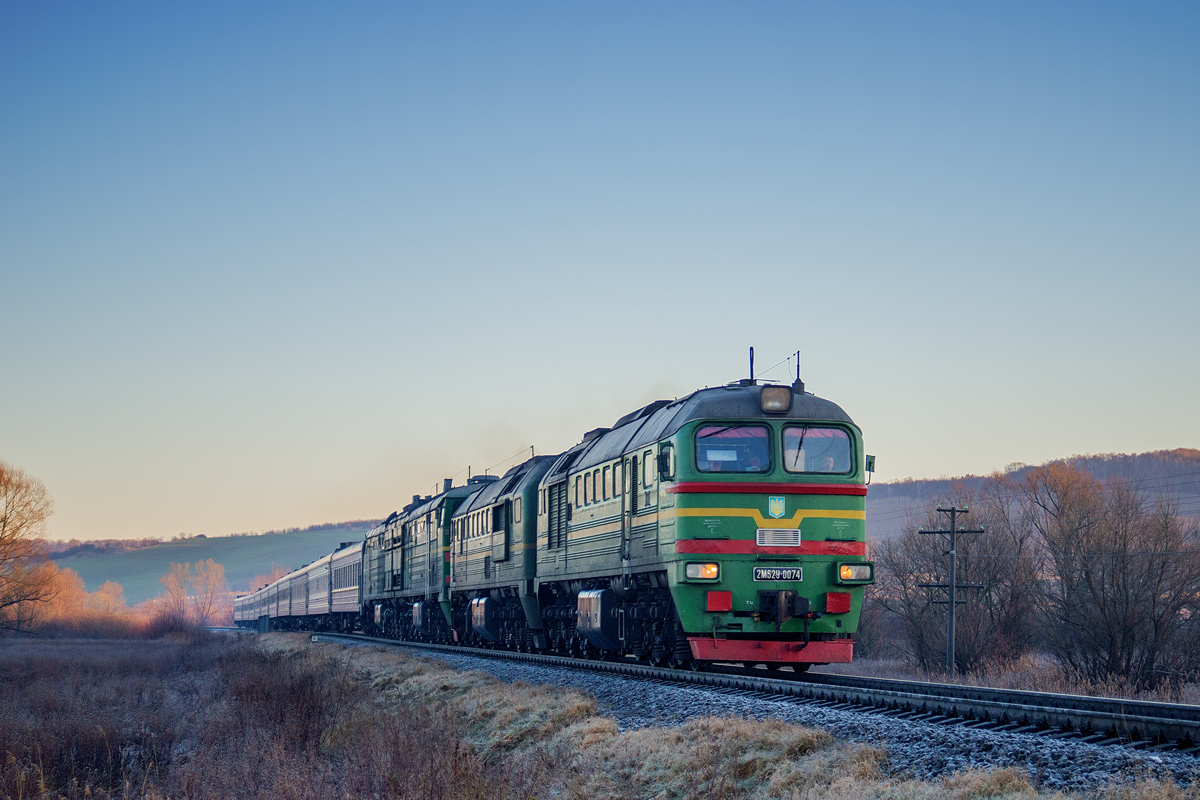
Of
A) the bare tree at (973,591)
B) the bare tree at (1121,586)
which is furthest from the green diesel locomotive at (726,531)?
the bare tree at (973,591)

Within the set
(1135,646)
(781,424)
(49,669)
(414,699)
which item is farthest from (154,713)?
(1135,646)

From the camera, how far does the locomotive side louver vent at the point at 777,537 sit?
14.7 meters

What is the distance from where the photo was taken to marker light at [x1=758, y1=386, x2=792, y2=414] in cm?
1525

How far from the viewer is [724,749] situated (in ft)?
29.5

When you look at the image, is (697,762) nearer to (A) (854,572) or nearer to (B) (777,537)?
(B) (777,537)

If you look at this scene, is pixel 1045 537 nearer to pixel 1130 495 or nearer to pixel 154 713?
pixel 1130 495

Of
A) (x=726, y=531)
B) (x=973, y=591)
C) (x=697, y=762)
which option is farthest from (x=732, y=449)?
(x=973, y=591)

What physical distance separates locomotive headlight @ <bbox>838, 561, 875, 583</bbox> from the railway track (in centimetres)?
136

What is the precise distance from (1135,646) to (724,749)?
35.2m

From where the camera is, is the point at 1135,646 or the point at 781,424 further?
the point at 1135,646

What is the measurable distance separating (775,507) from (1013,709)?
6356 mm

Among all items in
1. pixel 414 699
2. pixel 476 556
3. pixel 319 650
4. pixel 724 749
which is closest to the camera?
pixel 724 749

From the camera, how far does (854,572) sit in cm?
1484

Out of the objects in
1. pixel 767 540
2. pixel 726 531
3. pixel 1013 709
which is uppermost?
pixel 726 531
